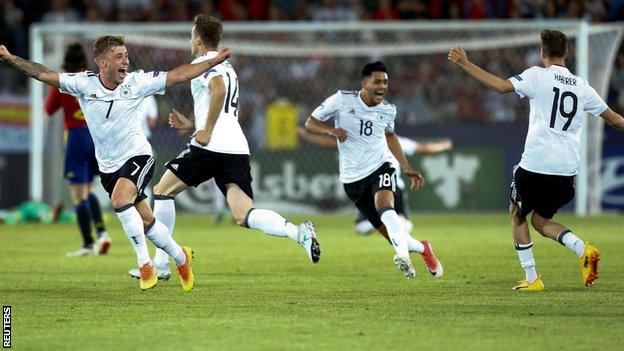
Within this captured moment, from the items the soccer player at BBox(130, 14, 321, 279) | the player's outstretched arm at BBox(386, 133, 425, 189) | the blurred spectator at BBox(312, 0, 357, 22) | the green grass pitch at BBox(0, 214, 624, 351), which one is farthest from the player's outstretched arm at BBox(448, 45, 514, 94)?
the blurred spectator at BBox(312, 0, 357, 22)

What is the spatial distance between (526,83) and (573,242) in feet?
4.47

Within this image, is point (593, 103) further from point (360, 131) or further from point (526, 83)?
point (360, 131)

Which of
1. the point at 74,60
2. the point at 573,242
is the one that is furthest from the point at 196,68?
the point at 74,60

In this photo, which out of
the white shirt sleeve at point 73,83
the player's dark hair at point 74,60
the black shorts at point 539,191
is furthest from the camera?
the player's dark hair at point 74,60

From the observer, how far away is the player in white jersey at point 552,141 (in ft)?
33.4

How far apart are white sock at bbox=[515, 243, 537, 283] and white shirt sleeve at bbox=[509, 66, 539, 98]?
1262mm

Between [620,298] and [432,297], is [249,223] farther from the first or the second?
[620,298]

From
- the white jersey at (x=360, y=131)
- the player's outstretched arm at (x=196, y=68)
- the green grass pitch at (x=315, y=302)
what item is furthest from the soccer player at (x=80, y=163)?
the player's outstretched arm at (x=196, y=68)

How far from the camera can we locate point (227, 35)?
967 inches

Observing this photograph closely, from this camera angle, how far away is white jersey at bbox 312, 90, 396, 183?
11.9 m

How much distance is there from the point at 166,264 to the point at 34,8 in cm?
1773

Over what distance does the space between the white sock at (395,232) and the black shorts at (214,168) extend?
1.38 metres

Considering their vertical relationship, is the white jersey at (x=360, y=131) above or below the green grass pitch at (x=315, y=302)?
above

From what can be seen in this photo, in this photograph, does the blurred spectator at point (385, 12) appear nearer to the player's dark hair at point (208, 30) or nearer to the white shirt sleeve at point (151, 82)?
the player's dark hair at point (208, 30)
